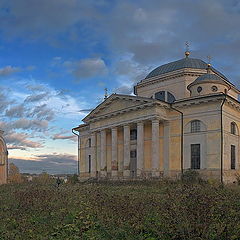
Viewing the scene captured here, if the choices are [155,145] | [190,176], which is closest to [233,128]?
[190,176]

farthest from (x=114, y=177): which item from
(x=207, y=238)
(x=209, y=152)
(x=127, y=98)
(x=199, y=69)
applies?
(x=207, y=238)

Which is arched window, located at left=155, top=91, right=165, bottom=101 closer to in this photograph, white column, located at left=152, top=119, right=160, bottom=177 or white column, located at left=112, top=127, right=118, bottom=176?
white column, located at left=112, top=127, right=118, bottom=176

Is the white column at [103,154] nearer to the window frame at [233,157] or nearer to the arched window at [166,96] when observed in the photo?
the arched window at [166,96]

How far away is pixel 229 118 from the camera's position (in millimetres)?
30078

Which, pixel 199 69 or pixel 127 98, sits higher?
pixel 199 69

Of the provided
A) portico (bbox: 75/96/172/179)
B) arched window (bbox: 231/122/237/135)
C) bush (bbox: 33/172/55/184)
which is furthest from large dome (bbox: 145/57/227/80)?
bush (bbox: 33/172/55/184)

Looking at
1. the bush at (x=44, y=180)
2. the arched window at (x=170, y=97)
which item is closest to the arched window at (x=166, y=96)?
the arched window at (x=170, y=97)

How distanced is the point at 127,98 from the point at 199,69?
9903 millimetres

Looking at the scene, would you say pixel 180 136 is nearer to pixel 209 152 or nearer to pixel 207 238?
pixel 209 152

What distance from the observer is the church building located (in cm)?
2913

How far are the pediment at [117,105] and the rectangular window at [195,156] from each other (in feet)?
19.3

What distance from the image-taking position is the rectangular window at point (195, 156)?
2994 cm

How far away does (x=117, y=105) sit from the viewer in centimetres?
3591

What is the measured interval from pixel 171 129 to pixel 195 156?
3.68m
